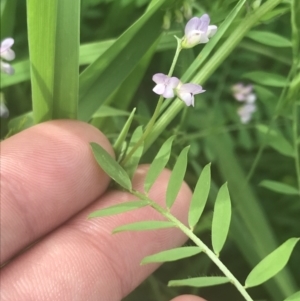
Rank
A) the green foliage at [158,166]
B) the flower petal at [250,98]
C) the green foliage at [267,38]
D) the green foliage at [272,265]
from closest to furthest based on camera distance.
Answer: the green foliage at [272,265] → the green foliage at [158,166] → the green foliage at [267,38] → the flower petal at [250,98]

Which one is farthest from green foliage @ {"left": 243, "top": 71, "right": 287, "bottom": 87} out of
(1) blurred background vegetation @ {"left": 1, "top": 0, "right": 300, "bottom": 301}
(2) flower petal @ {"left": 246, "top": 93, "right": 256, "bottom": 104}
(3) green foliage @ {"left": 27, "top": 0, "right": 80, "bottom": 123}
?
(3) green foliage @ {"left": 27, "top": 0, "right": 80, "bottom": 123}

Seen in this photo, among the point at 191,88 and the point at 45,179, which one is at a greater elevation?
the point at 191,88

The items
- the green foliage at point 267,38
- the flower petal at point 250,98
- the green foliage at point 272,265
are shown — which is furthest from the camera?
the flower petal at point 250,98

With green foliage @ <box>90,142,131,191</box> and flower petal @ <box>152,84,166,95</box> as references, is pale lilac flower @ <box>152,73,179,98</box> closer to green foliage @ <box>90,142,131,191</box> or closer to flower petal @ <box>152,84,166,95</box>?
flower petal @ <box>152,84,166,95</box>

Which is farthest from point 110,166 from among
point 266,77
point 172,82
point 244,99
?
point 244,99

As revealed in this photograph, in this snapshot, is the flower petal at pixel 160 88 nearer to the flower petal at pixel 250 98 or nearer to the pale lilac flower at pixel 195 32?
the pale lilac flower at pixel 195 32

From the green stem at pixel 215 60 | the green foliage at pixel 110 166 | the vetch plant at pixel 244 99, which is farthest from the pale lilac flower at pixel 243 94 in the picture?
the green foliage at pixel 110 166

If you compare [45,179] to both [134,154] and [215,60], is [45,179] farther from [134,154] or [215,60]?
[215,60]
